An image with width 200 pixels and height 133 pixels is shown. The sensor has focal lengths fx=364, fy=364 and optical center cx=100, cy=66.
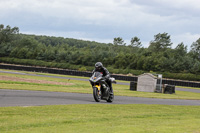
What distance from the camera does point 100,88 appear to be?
16.1 meters

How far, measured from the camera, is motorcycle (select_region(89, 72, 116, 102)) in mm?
15211

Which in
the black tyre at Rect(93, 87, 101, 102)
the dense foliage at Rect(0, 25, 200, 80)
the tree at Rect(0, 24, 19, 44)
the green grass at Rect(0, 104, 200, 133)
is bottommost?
the green grass at Rect(0, 104, 200, 133)

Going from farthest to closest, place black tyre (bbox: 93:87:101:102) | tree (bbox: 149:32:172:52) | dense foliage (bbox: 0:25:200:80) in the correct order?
tree (bbox: 149:32:172:52) → dense foliage (bbox: 0:25:200:80) → black tyre (bbox: 93:87:101:102)

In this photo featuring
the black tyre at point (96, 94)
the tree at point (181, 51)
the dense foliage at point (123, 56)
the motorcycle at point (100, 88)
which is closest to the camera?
the motorcycle at point (100, 88)

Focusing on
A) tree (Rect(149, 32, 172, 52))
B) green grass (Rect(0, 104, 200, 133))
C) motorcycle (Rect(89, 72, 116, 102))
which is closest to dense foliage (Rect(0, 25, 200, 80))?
tree (Rect(149, 32, 172, 52))

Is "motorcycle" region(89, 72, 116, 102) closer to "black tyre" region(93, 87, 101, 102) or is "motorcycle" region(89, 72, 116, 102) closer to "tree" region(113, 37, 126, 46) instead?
"black tyre" region(93, 87, 101, 102)

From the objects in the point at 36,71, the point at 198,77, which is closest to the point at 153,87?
the point at 198,77

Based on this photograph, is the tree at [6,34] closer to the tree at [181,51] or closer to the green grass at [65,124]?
the tree at [181,51]

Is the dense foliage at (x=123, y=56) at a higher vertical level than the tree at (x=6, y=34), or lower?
lower

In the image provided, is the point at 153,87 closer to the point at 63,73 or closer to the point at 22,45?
the point at 63,73

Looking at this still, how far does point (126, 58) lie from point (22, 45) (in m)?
53.2

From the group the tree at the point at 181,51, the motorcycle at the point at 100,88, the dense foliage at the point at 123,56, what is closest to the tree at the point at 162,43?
the dense foliage at the point at 123,56

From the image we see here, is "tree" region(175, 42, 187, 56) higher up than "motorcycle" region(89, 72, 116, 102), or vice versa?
"tree" region(175, 42, 187, 56)

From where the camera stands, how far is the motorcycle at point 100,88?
599 inches
